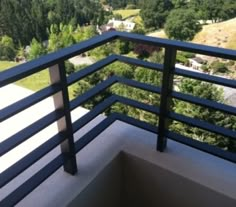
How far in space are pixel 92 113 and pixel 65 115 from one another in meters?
0.26

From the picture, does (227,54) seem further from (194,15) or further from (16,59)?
(194,15)

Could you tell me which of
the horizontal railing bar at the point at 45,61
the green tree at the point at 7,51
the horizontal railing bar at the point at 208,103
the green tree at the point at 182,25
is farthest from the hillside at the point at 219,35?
the horizontal railing bar at the point at 45,61

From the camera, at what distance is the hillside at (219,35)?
65.4 ft

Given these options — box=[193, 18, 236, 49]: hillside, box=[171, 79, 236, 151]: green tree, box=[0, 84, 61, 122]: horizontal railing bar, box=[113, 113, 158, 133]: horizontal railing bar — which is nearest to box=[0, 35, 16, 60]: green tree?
box=[193, 18, 236, 49]: hillside

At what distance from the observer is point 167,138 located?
1.48 meters

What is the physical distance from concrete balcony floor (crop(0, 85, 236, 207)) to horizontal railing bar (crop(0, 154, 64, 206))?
3.5 inches

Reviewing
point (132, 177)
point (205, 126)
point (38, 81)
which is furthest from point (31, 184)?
point (38, 81)

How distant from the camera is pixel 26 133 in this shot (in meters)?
1.02

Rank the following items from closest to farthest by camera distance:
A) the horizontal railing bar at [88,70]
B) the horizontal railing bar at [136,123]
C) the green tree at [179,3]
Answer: the horizontal railing bar at [88,70] → the horizontal railing bar at [136,123] → the green tree at [179,3]

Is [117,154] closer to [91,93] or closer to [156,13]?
[91,93]

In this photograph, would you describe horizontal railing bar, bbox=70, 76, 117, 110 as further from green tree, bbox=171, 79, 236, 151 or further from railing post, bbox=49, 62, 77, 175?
green tree, bbox=171, 79, 236, 151

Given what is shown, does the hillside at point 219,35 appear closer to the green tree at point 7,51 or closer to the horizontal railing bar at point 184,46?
the green tree at point 7,51

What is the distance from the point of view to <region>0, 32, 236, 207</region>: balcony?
108cm

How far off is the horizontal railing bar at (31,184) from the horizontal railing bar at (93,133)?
4.3 inches
